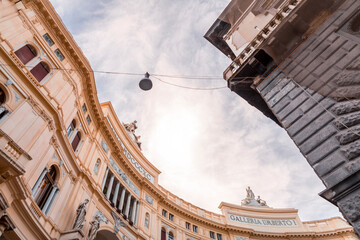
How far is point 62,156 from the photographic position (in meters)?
13.4

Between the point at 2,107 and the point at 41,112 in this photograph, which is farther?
the point at 41,112

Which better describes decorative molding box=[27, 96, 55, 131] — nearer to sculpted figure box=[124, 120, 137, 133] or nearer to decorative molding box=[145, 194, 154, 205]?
decorative molding box=[145, 194, 154, 205]

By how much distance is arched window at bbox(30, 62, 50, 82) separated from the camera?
13.2 meters

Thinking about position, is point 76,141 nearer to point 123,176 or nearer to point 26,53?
point 123,176

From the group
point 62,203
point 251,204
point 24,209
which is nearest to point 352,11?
point 24,209

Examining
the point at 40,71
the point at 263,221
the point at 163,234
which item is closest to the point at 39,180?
the point at 40,71

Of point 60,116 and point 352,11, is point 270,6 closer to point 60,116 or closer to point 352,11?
point 352,11

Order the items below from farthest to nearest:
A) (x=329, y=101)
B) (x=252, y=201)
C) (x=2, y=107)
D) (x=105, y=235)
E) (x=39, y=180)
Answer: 1. (x=252, y=201)
2. (x=105, y=235)
3. (x=39, y=180)
4. (x=2, y=107)
5. (x=329, y=101)

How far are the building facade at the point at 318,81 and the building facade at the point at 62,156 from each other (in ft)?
30.7

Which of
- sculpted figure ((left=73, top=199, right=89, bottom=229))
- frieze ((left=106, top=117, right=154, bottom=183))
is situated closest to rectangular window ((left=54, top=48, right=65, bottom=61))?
frieze ((left=106, top=117, right=154, bottom=183))

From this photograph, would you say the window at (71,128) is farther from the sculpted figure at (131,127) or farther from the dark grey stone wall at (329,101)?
the dark grey stone wall at (329,101)

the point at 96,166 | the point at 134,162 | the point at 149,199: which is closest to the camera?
the point at 96,166

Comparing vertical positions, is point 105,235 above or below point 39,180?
below

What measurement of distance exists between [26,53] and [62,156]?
624 centimetres
